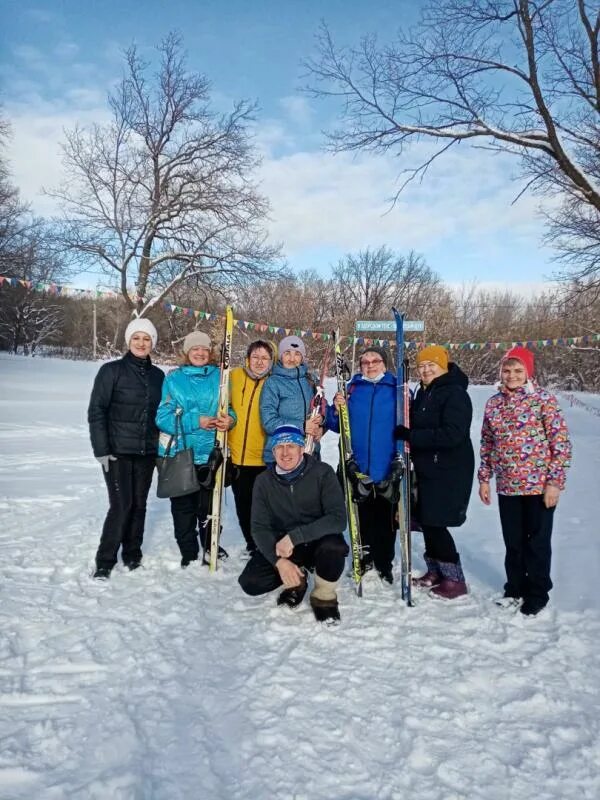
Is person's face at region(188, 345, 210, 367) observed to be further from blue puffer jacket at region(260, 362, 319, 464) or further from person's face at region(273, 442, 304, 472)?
person's face at region(273, 442, 304, 472)

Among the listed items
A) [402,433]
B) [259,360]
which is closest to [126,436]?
[259,360]

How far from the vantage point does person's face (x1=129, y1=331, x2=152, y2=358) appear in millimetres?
3953

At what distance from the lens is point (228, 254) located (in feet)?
61.1

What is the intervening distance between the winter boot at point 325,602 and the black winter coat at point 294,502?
0.38m

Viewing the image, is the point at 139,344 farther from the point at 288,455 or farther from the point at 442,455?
the point at 442,455

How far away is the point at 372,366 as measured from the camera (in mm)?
3803

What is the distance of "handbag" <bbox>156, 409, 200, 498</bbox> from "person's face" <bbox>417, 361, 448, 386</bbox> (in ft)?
6.10

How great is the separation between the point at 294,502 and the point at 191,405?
1192 mm

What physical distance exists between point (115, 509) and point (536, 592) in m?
3.02

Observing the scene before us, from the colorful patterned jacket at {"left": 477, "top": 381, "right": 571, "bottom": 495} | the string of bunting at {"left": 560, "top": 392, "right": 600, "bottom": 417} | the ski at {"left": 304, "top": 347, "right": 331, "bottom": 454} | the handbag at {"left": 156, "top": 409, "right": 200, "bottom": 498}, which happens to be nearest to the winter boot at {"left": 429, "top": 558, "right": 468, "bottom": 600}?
the colorful patterned jacket at {"left": 477, "top": 381, "right": 571, "bottom": 495}

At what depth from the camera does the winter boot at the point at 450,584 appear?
364cm

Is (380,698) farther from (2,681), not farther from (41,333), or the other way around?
(41,333)

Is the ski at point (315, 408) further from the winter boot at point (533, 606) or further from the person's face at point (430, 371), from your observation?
the winter boot at point (533, 606)

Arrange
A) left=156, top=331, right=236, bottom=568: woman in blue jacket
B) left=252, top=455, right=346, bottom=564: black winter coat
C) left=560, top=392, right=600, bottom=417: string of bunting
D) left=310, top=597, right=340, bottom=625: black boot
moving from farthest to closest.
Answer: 1. left=560, top=392, right=600, bottom=417: string of bunting
2. left=156, top=331, right=236, bottom=568: woman in blue jacket
3. left=252, top=455, right=346, bottom=564: black winter coat
4. left=310, top=597, right=340, bottom=625: black boot
